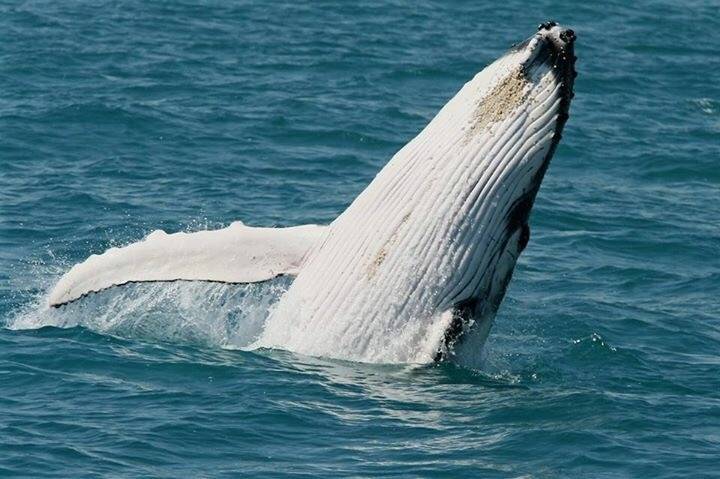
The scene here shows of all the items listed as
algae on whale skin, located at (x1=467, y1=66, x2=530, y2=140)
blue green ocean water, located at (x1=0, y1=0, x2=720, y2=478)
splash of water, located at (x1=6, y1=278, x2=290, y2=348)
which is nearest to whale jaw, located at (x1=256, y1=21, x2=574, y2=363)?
algae on whale skin, located at (x1=467, y1=66, x2=530, y2=140)

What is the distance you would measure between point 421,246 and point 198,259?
2.78 meters

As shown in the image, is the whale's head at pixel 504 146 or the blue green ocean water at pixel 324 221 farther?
the whale's head at pixel 504 146

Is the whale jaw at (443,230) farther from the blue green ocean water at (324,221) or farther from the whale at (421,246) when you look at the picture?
the blue green ocean water at (324,221)

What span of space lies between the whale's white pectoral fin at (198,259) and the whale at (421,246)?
1cm

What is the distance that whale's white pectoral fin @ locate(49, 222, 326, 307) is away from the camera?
18156 mm

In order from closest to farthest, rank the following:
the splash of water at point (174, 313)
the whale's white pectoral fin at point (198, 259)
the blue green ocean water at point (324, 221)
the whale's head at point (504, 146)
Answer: the blue green ocean water at point (324, 221) < the whale's head at point (504, 146) < the whale's white pectoral fin at point (198, 259) < the splash of water at point (174, 313)

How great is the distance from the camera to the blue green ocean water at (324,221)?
51.7ft

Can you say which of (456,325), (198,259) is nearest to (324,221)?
(198,259)

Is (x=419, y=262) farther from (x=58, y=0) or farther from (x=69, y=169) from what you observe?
(x=58, y=0)

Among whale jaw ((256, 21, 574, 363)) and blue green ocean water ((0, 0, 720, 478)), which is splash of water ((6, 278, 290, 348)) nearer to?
blue green ocean water ((0, 0, 720, 478))

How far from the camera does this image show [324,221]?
26047 millimetres

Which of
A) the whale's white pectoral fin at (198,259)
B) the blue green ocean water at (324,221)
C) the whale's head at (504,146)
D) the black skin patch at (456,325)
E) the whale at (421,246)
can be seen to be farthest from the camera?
the whale's white pectoral fin at (198,259)

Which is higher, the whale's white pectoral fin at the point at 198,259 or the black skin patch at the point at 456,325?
the whale's white pectoral fin at the point at 198,259

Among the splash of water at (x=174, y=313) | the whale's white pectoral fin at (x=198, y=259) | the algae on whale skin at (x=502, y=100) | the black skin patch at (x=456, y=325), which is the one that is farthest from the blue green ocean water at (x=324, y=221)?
the algae on whale skin at (x=502, y=100)
